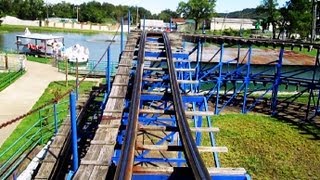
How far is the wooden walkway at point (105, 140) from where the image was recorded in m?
4.48

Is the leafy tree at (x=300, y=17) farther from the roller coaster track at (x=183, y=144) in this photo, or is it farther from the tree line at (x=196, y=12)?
the roller coaster track at (x=183, y=144)

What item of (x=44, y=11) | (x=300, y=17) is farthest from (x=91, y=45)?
(x=44, y=11)

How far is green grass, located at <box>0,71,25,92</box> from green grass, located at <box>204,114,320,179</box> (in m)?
13.2

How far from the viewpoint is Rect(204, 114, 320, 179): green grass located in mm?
12144

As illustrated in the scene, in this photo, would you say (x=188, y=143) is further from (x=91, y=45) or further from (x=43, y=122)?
(x=91, y=45)

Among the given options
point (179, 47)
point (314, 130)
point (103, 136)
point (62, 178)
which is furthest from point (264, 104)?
point (103, 136)

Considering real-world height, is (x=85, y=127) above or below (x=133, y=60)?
below

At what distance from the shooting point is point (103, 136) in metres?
5.57

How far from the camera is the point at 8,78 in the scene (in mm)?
24891

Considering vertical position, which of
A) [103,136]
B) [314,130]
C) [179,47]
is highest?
[179,47]

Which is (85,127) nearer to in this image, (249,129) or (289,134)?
(249,129)

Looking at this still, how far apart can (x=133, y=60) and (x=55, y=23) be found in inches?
3447

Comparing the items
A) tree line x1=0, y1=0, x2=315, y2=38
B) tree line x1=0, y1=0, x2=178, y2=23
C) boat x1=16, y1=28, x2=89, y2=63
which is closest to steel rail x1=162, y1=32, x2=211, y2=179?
boat x1=16, y1=28, x2=89, y2=63

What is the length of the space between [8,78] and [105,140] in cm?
2150
